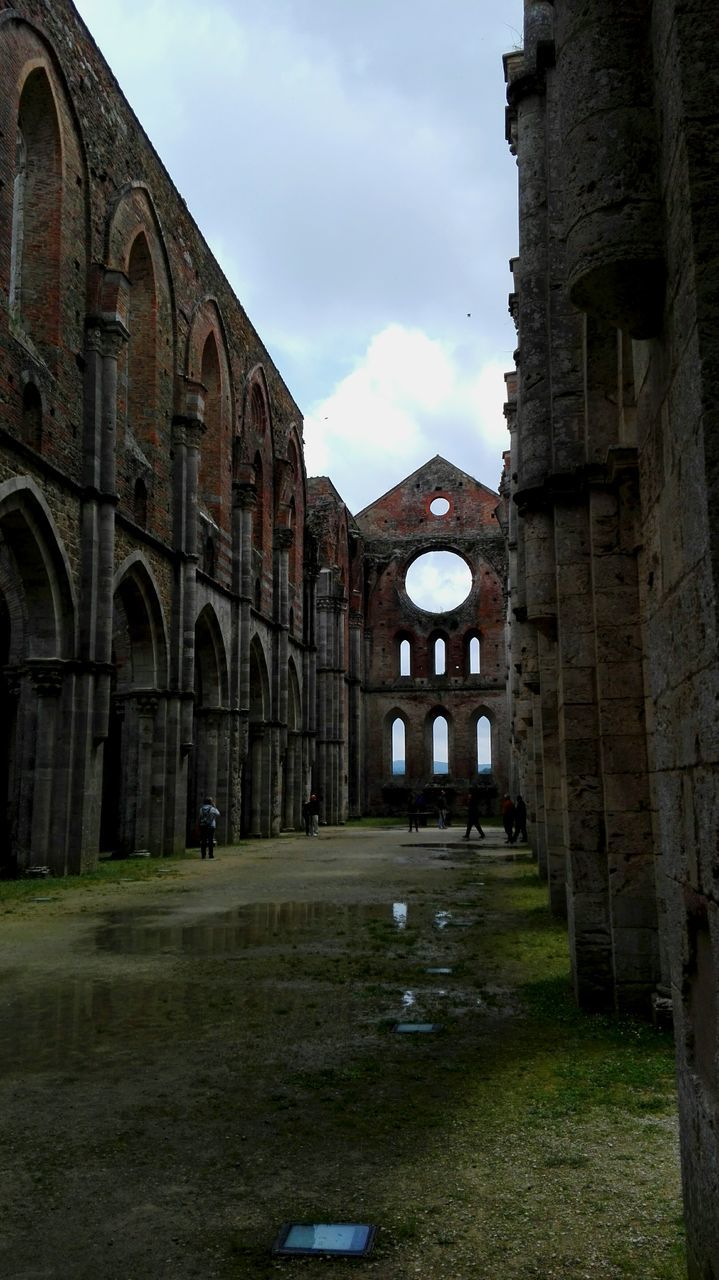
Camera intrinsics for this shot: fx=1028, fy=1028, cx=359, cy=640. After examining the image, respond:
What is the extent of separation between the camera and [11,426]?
14.4 m

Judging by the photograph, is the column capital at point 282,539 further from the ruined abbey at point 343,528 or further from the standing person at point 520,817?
the standing person at point 520,817

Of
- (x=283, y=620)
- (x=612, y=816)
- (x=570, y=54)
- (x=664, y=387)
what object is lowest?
(x=612, y=816)

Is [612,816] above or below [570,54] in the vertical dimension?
below

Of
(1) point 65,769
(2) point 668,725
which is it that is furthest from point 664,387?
(1) point 65,769

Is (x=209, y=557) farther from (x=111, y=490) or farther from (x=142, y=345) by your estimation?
(x=111, y=490)

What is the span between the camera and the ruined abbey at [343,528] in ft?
8.31

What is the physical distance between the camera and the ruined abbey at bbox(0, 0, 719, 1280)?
253 cm

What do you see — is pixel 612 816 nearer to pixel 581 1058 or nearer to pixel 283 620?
pixel 581 1058

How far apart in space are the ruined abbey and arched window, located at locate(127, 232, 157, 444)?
6 cm

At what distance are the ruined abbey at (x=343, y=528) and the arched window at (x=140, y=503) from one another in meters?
0.07

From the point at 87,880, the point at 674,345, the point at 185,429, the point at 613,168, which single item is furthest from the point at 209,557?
the point at 674,345

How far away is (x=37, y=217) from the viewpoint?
1625cm

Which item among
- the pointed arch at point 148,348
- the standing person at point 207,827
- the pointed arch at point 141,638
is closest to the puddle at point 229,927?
the standing person at point 207,827

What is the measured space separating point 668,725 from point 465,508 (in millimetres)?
43812
